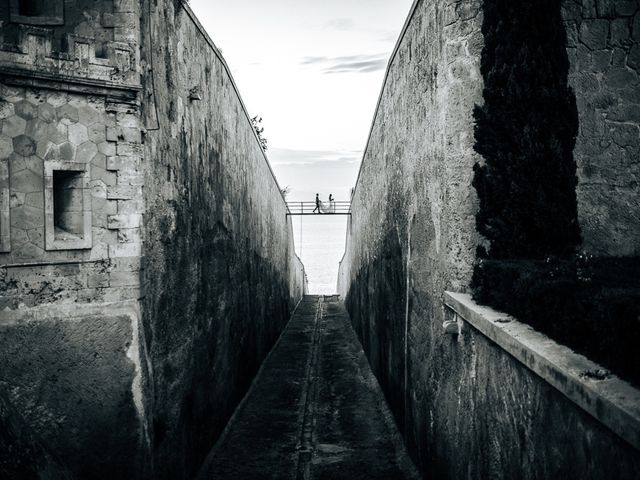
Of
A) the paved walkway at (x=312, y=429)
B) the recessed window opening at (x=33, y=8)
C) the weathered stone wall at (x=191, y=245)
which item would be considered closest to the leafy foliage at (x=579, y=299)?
the weathered stone wall at (x=191, y=245)

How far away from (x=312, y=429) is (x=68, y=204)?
545 cm

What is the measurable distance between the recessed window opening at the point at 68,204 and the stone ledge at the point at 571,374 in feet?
12.5

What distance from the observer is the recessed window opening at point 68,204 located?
4.66 meters

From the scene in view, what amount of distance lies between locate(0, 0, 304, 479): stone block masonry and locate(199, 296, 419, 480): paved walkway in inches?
50.1

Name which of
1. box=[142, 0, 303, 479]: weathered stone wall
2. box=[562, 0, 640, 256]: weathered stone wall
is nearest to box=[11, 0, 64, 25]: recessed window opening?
box=[142, 0, 303, 479]: weathered stone wall

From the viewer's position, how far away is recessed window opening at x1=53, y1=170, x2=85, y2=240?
4656mm

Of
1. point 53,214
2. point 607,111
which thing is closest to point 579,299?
point 607,111

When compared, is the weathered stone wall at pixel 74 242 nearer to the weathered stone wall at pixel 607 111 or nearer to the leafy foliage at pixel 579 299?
the leafy foliage at pixel 579 299

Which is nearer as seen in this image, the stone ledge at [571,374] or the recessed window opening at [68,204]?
the stone ledge at [571,374]

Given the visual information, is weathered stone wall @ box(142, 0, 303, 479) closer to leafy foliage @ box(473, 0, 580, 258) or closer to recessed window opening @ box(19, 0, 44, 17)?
recessed window opening @ box(19, 0, 44, 17)

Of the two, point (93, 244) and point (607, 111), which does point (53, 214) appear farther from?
point (607, 111)

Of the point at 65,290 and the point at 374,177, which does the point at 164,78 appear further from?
the point at 374,177

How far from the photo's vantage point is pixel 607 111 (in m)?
5.42

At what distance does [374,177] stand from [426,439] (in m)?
7.01
